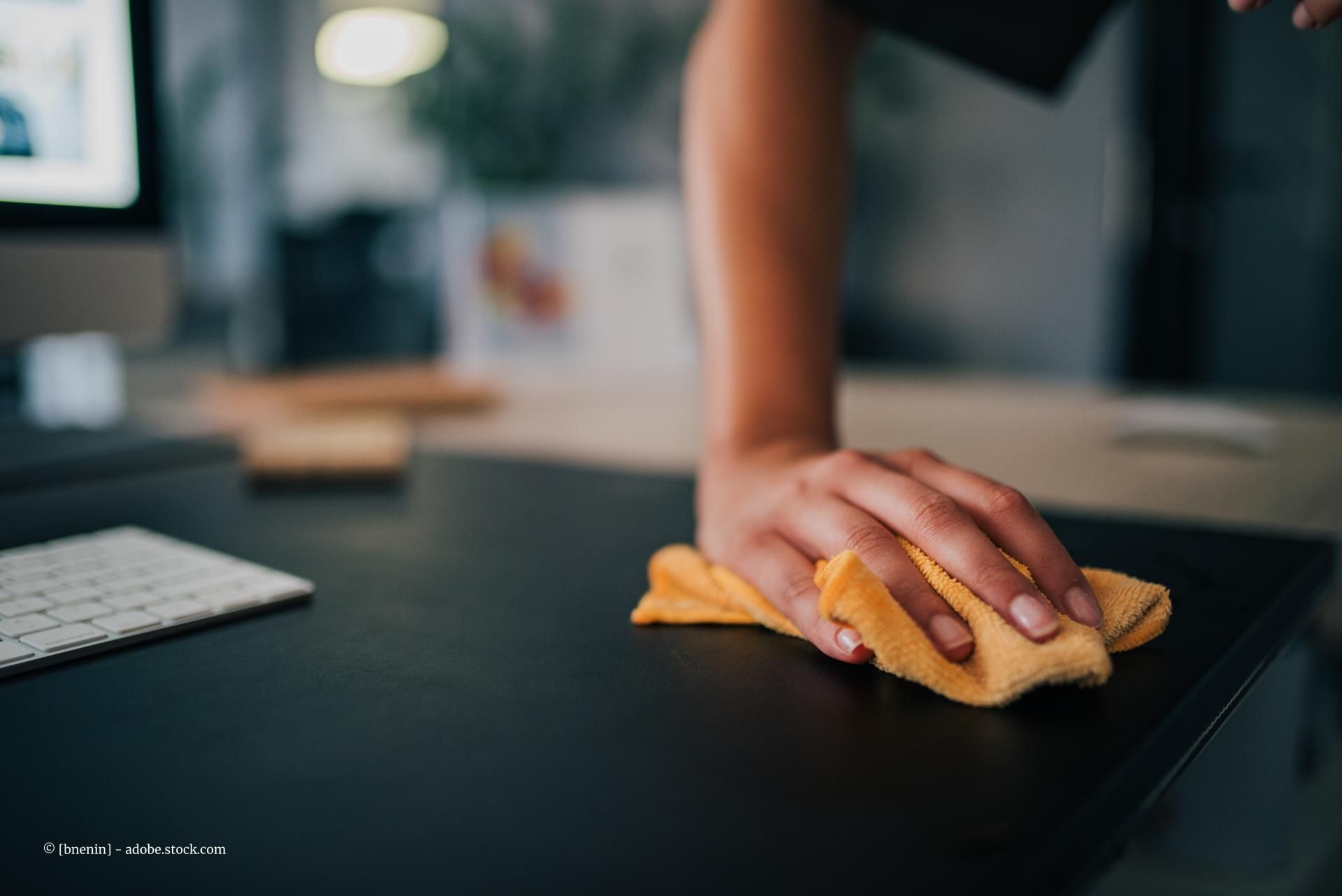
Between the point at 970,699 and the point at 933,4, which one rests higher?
A: the point at 933,4

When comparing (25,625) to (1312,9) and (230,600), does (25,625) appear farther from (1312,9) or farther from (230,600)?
(1312,9)

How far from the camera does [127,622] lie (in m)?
0.43

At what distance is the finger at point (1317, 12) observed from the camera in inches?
18.2

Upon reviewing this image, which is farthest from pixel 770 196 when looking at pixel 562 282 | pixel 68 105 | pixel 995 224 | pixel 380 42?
pixel 995 224

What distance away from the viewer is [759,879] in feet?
0.83

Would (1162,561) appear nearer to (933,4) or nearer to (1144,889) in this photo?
(1144,889)

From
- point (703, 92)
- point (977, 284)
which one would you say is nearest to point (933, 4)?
point (703, 92)

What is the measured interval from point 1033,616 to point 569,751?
0.17m

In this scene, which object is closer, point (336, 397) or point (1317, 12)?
point (1317, 12)

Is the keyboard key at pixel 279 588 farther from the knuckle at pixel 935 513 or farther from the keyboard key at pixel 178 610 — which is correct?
the knuckle at pixel 935 513

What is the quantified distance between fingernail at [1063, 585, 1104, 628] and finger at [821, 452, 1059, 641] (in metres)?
0.01

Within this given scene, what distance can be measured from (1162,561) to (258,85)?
3802 millimetres

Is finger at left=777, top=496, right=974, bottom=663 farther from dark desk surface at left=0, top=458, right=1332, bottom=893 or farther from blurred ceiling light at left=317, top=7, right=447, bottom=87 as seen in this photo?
blurred ceiling light at left=317, top=7, right=447, bottom=87

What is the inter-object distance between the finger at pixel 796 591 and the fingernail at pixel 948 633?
3cm
